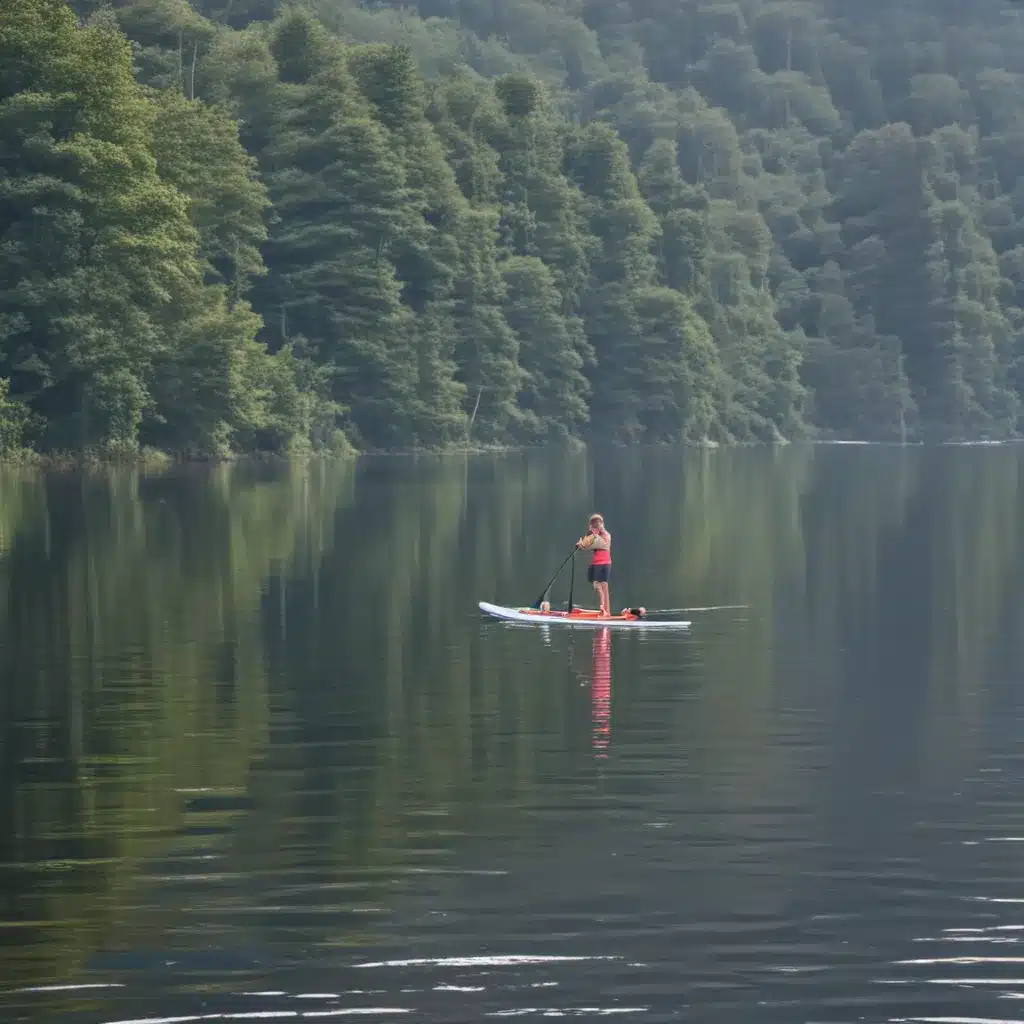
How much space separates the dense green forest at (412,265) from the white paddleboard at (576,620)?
43407 millimetres

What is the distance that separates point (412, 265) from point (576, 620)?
87.2 meters

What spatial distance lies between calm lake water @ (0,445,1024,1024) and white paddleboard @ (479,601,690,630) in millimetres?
385

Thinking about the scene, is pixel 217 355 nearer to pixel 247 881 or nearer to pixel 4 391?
pixel 4 391

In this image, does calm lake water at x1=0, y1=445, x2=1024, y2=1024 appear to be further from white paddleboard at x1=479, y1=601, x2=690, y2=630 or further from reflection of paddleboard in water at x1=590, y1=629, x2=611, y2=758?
white paddleboard at x1=479, y1=601, x2=690, y2=630

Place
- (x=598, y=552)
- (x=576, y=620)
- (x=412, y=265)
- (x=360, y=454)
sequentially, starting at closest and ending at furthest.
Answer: (x=576, y=620) < (x=598, y=552) < (x=360, y=454) < (x=412, y=265)

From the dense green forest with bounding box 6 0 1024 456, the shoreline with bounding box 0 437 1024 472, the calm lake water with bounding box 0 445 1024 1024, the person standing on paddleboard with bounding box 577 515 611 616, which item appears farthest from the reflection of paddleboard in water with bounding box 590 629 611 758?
the shoreline with bounding box 0 437 1024 472

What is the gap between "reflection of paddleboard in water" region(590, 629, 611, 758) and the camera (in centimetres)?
2477

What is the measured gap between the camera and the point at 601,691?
2897 centimetres

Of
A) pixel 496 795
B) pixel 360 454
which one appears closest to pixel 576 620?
pixel 496 795

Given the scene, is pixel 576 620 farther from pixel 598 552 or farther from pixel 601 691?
pixel 601 691

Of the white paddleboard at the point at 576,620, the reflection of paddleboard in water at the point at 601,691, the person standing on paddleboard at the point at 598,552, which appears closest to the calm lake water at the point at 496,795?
the reflection of paddleboard in water at the point at 601,691

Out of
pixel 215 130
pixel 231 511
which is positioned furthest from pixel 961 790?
pixel 215 130

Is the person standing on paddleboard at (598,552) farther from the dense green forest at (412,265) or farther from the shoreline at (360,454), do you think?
the shoreline at (360,454)

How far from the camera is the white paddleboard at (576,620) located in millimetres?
36375
